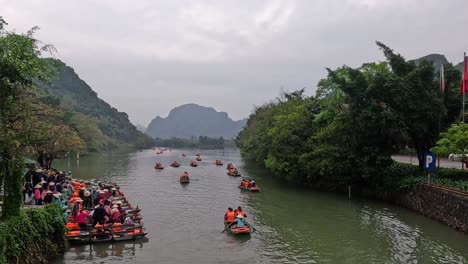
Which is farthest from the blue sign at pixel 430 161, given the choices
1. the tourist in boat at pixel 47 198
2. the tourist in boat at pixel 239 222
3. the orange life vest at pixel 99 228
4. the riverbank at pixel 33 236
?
the tourist in boat at pixel 47 198

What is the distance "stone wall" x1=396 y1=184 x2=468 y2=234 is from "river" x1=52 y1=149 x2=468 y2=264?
0.65 m

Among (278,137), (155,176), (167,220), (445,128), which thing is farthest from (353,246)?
(155,176)

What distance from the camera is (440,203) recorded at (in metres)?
26.2

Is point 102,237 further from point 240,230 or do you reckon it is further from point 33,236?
point 240,230

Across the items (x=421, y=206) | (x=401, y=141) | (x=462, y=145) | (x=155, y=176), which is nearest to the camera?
(x=462, y=145)

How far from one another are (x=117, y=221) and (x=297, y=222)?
11.2 m

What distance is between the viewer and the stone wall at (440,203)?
2366cm

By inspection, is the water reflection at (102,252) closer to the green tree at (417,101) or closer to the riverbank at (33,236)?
the riverbank at (33,236)

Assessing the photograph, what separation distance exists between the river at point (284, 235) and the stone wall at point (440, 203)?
0.65m

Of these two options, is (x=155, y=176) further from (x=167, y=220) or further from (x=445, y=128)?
(x=445, y=128)

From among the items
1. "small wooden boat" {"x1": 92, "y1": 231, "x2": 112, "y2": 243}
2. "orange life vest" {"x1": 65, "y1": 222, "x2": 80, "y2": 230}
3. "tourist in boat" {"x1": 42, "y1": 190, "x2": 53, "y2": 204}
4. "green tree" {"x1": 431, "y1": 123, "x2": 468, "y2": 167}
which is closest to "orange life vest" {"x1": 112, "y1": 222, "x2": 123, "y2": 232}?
"small wooden boat" {"x1": 92, "y1": 231, "x2": 112, "y2": 243}

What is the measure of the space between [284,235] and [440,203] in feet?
34.7

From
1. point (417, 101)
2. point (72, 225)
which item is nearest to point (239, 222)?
point (72, 225)

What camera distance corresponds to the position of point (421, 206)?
2845cm
